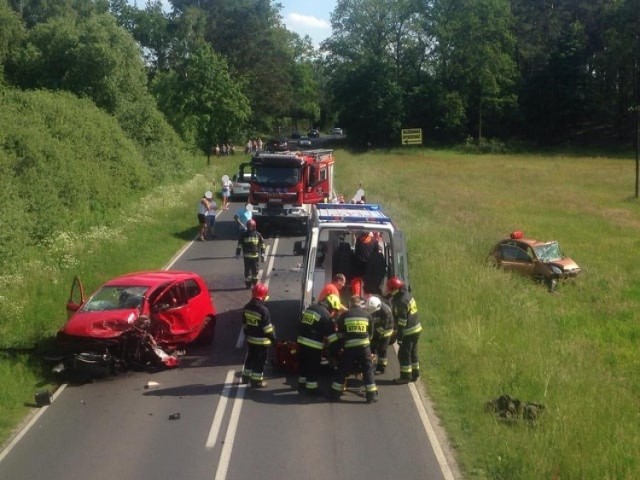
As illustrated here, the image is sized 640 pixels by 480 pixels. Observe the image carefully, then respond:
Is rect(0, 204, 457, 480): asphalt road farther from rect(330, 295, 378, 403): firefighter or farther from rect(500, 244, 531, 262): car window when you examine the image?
rect(500, 244, 531, 262): car window


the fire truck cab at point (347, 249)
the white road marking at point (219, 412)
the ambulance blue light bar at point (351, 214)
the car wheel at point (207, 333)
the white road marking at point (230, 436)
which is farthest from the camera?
the car wheel at point (207, 333)

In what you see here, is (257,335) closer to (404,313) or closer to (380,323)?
(380,323)

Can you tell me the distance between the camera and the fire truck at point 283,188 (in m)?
27.0

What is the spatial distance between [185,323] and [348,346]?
3683mm

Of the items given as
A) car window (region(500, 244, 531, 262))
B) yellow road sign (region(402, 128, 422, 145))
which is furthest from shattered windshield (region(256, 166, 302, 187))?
yellow road sign (region(402, 128, 422, 145))

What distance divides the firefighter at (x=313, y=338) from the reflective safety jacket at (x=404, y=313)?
3.55 feet

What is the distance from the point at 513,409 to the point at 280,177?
58.1 feet

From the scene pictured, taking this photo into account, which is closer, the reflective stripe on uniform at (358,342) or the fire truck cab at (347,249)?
the reflective stripe on uniform at (358,342)

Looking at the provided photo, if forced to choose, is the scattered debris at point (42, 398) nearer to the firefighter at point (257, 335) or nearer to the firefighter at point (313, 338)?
the firefighter at point (257, 335)

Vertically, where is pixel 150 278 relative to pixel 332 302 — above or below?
below

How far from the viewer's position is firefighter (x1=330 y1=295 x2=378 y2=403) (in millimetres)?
11164

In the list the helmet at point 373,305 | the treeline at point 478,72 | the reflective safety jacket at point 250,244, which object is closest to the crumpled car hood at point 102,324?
the helmet at point 373,305

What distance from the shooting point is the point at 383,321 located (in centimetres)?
1210

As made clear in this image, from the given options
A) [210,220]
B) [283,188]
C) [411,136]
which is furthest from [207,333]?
[411,136]
